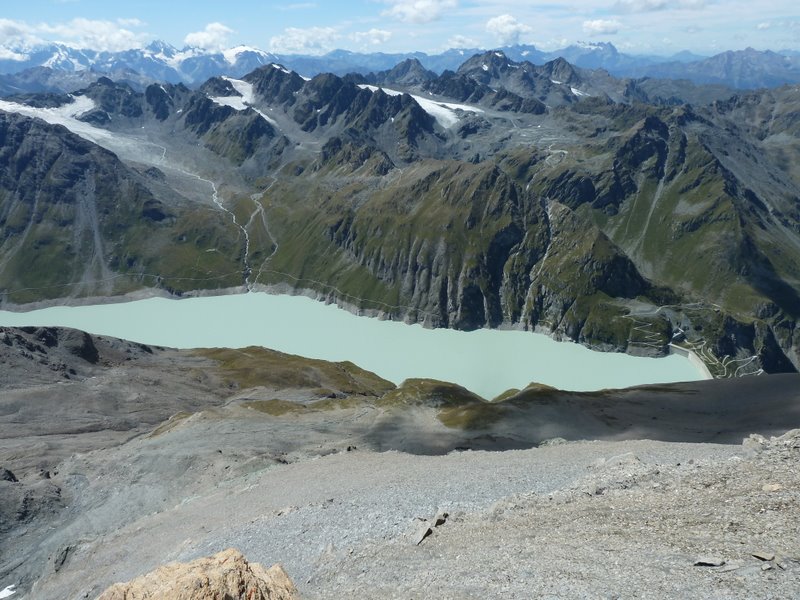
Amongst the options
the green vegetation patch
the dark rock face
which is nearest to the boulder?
the green vegetation patch

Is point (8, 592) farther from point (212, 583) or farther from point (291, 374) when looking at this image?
point (291, 374)

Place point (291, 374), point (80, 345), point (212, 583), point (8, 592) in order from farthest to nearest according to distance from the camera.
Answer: point (291, 374) → point (80, 345) → point (8, 592) → point (212, 583)

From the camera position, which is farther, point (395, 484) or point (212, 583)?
point (395, 484)

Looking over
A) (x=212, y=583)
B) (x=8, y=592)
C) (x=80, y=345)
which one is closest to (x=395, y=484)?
(x=212, y=583)

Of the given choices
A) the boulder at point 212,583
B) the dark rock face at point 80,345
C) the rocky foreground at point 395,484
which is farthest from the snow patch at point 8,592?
the dark rock face at point 80,345

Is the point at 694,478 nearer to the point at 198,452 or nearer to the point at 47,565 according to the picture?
the point at 47,565

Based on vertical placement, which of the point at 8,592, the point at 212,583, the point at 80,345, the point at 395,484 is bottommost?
the point at 80,345

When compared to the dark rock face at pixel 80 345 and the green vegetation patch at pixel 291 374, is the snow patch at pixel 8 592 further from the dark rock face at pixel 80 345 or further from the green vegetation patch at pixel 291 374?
the dark rock face at pixel 80 345

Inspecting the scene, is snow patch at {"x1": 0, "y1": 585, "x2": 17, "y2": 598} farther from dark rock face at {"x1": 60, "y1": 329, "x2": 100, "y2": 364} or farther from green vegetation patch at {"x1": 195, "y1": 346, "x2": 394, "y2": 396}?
dark rock face at {"x1": 60, "y1": 329, "x2": 100, "y2": 364}

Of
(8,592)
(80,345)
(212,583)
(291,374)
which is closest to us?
(212,583)
